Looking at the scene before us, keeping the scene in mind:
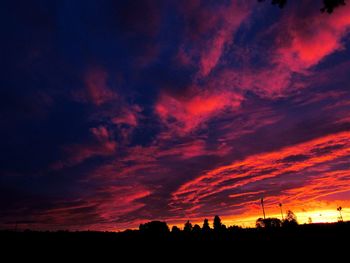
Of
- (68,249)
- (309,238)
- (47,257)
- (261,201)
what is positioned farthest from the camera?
(261,201)

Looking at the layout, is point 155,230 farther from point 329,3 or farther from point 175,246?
point 329,3

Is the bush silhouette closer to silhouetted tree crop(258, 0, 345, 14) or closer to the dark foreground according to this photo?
the dark foreground

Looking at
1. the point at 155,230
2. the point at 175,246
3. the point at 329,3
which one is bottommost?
the point at 175,246

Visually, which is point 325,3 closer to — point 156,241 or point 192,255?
point 192,255

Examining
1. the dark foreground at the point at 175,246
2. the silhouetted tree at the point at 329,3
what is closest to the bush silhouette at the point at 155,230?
the dark foreground at the point at 175,246

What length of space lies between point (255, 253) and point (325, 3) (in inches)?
529

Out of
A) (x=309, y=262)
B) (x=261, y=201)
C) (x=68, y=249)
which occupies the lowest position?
(x=309, y=262)

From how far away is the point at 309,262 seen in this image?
15.1 meters

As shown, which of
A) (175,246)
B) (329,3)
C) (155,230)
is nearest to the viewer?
(329,3)

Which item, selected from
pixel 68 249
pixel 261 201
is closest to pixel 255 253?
pixel 68 249

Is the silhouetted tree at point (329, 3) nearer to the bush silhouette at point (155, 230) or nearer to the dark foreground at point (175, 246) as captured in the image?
the dark foreground at point (175, 246)

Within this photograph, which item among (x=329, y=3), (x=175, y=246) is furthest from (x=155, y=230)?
(x=329, y=3)

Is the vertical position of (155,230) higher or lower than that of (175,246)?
higher

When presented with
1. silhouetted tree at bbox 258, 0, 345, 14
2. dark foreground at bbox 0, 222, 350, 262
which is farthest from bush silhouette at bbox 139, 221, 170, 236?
silhouetted tree at bbox 258, 0, 345, 14
